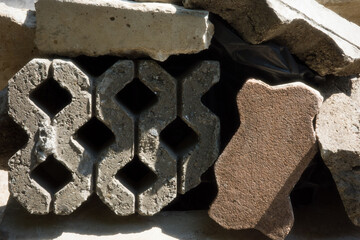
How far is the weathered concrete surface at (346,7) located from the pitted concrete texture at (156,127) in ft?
6.30

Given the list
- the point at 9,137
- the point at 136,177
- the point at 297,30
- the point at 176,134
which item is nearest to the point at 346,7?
the point at 297,30

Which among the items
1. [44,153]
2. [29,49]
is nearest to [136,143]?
[44,153]

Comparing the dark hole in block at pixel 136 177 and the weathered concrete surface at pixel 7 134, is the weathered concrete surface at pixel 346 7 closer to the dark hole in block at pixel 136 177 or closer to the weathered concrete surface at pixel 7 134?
the dark hole in block at pixel 136 177

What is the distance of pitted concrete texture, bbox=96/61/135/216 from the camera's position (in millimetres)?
2045

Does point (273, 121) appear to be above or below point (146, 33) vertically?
below

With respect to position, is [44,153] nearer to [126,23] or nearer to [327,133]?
[126,23]

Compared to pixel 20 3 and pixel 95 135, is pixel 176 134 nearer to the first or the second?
pixel 95 135

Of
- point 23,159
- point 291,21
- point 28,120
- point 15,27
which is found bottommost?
point 23,159

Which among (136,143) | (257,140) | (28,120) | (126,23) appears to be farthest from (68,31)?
(257,140)

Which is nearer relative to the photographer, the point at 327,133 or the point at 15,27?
the point at 327,133

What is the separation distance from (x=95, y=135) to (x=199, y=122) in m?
0.53

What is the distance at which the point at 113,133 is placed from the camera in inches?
82.4

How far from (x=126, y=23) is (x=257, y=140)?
701 millimetres

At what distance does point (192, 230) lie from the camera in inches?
87.0
